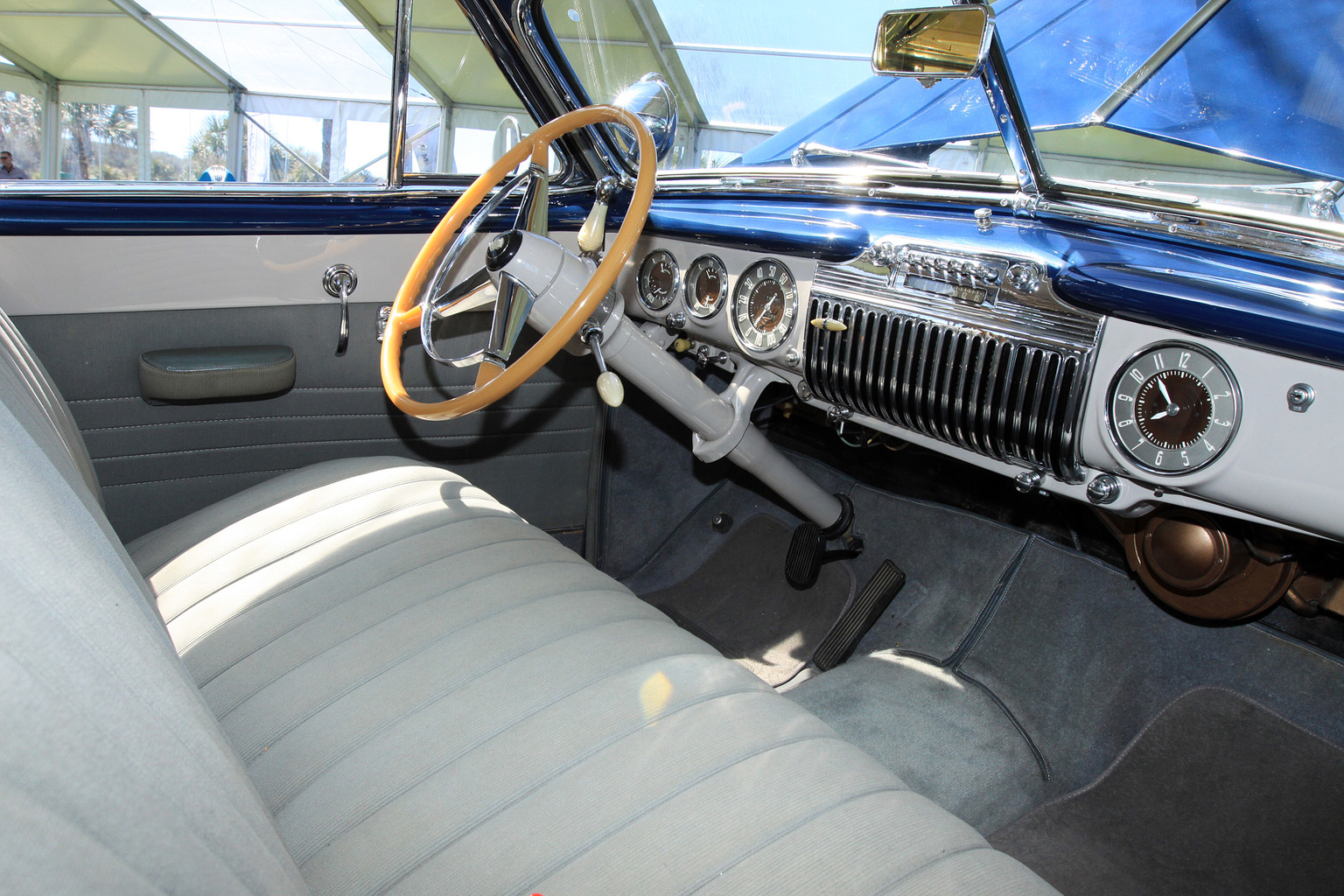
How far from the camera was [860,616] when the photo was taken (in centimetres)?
219

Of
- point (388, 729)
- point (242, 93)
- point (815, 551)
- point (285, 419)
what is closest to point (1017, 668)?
point (815, 551)

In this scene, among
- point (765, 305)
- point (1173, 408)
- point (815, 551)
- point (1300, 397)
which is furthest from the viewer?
point (815, 551)

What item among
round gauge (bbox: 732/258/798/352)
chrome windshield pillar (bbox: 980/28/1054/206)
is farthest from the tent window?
chrome windshield pillar (bbox: 980/28/1054/206)

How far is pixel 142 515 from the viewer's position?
182 cm

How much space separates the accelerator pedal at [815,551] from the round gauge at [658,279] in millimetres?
740

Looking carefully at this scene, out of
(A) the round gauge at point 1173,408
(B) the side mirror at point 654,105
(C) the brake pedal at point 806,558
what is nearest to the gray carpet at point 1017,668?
(C) the brake pedal at point 806,558

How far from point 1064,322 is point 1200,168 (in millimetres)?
284

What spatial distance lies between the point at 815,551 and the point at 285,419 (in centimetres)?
133

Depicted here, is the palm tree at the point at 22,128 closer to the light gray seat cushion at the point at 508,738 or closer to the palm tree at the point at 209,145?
the palm tree at the point at 209,145

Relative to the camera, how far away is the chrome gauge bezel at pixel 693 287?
179 centimetres

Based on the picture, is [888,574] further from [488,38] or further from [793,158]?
[488,38]

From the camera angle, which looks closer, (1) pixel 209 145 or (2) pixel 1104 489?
(2) pixel 1104 489

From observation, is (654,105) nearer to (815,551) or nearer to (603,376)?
(603,376)

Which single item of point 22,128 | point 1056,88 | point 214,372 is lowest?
point 214,372
